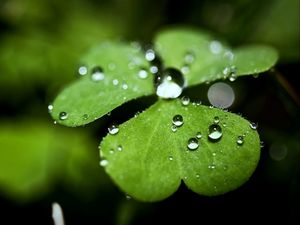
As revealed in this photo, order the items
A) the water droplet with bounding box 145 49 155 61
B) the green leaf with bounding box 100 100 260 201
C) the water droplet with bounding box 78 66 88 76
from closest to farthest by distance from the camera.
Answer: the green leaf with bounding box 100 100 260 201, the water droplet with bounding box 78 66 88 76, the water droplet with bounding box 145 49 155 61

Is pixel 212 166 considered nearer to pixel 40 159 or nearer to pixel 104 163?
pixel 104 163

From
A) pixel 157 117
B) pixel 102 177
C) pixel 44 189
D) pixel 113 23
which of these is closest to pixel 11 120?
pixel 44 189

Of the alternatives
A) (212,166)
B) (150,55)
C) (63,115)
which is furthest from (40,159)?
(212,166)

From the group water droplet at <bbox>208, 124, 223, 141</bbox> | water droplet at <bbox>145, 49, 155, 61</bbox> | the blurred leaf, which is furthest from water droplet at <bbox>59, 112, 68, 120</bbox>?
the blurred leaf

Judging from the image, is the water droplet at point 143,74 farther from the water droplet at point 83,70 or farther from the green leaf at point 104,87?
the water droplet at point 83,70

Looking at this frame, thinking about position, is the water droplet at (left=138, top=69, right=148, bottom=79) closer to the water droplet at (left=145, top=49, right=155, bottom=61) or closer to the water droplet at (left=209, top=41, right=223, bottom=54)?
the water droplet at (left=145, top=49, right=155, bottom=61)

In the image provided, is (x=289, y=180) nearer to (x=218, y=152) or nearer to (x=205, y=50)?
(x=205, y=50)

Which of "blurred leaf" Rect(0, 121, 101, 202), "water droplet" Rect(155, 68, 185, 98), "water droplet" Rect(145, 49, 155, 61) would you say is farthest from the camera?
"blurred leaf" Rect(0, 121, 101, 202)
